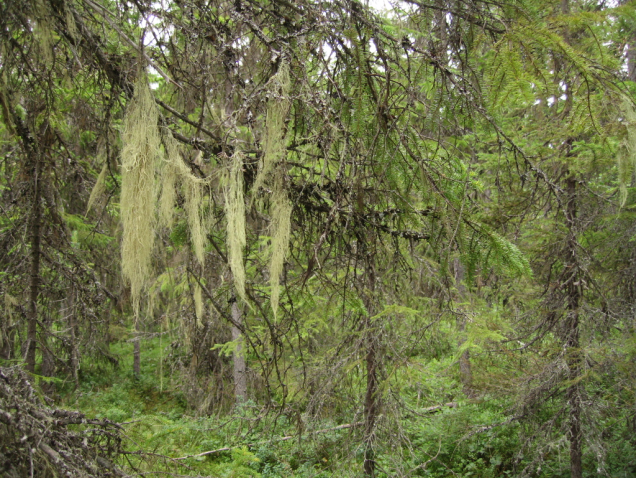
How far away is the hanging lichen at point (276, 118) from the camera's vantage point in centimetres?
232

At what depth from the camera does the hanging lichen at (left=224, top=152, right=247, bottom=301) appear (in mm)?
2303

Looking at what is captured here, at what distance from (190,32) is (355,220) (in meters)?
1.60

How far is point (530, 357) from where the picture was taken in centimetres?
686

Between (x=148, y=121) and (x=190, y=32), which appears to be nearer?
Result: (x=148, y=121)

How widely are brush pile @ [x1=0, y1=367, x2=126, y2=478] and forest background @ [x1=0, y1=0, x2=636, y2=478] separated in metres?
0.01

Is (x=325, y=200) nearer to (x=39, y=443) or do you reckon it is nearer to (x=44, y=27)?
(x=44, y=27)

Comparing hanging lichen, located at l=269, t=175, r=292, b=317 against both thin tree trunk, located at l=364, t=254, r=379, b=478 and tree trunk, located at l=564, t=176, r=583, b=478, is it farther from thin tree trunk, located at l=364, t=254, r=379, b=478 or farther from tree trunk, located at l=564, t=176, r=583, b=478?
tree trunk, located at l=564, t=176, r=583, b=478

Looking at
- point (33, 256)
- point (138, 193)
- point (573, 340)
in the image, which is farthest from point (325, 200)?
point (573, 340)

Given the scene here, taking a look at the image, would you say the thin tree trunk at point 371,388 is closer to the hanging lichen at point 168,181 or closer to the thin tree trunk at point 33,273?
the hanging lichen at point 168,181

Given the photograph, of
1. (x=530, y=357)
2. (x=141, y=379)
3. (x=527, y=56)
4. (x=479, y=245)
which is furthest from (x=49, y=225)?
(x=141, y=379)

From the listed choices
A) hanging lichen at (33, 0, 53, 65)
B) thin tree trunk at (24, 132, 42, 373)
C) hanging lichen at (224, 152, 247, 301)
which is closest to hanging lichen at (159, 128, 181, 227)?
hanging lichen at (224, 152, 247, 301)

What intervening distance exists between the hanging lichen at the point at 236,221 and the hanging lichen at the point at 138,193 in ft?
1.29

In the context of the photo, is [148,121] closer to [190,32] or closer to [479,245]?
[190,32]

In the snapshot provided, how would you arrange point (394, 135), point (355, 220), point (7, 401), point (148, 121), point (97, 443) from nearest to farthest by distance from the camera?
point (7, 401), point (97, 443), point (148, 121), point (394, 135), point (355, 220)
